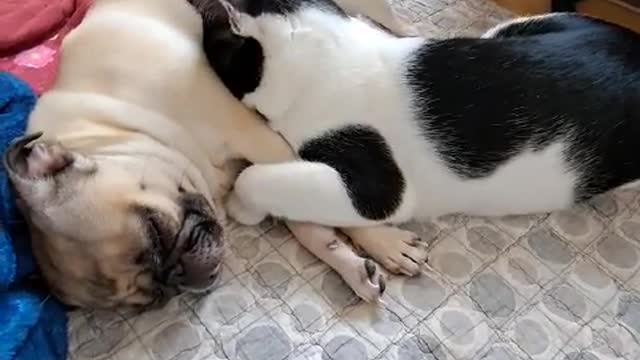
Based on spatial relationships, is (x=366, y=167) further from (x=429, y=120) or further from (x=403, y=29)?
(x=403, y=29)

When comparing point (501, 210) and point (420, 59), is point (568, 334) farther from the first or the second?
point (420, 59)

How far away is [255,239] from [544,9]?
910mm

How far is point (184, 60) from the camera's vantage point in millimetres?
1497

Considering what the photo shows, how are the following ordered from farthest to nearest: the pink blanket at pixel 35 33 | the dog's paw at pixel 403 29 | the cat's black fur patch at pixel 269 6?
the dog's paw at pixel 403 29 → the pink blanket at pixel 35 33 → the cat's black fur patch at pixel 269 6

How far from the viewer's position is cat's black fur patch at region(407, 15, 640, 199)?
1423 millimetres

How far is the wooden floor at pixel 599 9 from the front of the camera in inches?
78.2

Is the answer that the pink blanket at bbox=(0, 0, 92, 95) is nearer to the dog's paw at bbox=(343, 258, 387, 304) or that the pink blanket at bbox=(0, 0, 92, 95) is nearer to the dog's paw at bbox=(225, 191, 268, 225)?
the dog's paw at bbox=(225, 191, 268, 225)

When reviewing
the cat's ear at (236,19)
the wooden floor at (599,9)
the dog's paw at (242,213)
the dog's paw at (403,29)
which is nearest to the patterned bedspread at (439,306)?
the dog's paw at (242,213)

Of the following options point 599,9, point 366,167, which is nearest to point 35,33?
point 366,167

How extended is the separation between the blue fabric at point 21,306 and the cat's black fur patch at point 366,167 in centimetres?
46

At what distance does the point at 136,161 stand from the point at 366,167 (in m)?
0.35

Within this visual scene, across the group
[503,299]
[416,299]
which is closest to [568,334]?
[503,299]

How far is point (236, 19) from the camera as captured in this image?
1.47m

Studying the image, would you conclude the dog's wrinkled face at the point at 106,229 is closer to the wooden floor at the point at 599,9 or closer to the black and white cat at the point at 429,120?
the black and white cat at the point at 429,120
